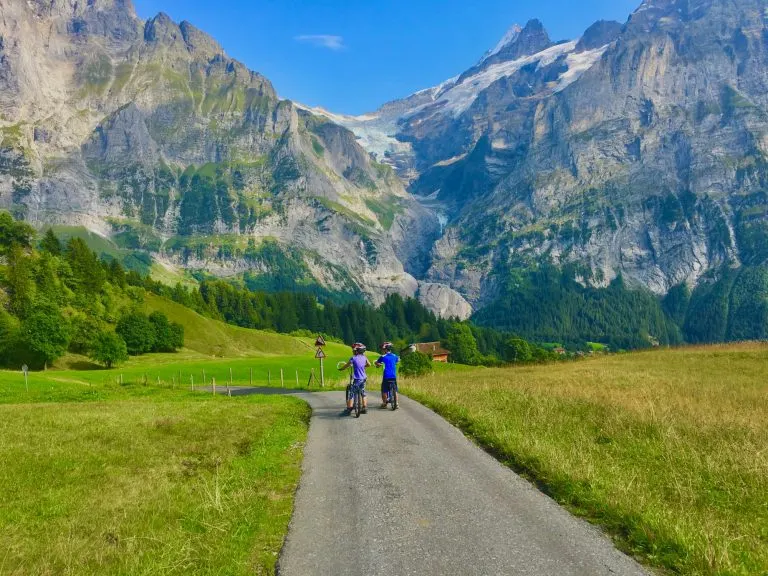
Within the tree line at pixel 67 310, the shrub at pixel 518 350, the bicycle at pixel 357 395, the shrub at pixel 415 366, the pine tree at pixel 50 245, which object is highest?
the pine tree at pixel 50 245

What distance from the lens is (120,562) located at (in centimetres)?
871

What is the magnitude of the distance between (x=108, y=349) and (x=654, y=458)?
83823 millimetres

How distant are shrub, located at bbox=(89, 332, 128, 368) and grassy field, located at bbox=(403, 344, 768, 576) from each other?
6939cm

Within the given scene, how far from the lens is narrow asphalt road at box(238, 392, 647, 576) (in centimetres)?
842

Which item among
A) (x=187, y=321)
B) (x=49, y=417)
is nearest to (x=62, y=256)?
(x=187, y=321)

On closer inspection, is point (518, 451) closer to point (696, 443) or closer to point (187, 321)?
point (696, 443)

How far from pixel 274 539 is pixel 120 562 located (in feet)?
8.69

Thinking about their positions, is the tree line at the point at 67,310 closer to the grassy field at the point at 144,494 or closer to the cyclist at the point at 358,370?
the cyclist at the point at 358,370

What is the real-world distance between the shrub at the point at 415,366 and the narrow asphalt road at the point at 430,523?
47.8m

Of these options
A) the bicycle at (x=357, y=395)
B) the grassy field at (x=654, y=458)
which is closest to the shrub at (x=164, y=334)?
the grassy field at (x=654, y=458)

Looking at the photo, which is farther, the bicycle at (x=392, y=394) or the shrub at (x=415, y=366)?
the shrub at (x=415, y=366)

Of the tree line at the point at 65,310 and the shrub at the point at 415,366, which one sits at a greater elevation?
the tree line at the point at 65,310

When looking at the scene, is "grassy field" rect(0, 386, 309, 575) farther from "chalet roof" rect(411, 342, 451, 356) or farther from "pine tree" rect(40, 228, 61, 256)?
"chalet roof" rect(411, 342, 451, 356)

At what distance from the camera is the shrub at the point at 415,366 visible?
6444 cm
